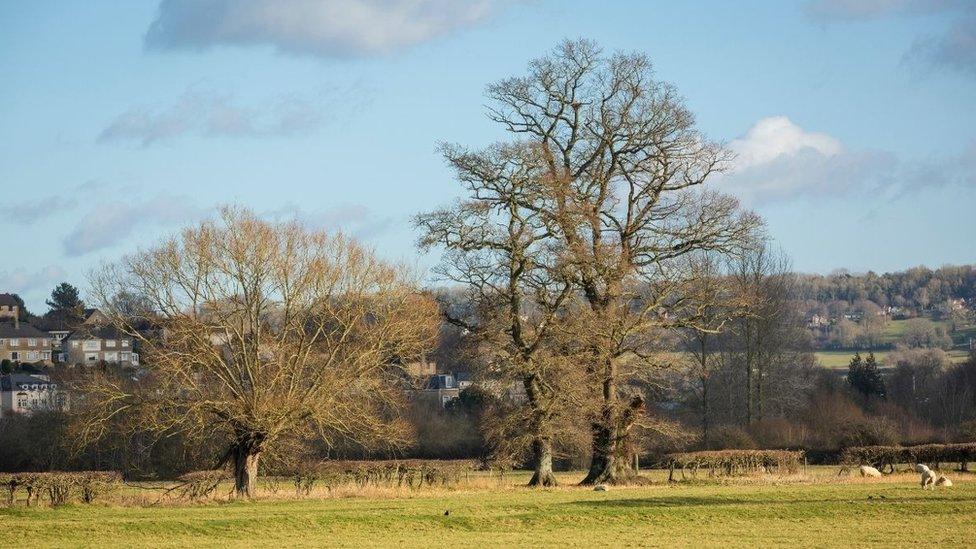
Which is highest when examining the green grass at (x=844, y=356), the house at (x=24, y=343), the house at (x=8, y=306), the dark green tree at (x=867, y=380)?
the house at (x=8, y=306)

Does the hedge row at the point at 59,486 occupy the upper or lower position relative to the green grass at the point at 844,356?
lower

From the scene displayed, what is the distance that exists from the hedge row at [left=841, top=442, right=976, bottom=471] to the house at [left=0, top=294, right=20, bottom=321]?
135902 mm

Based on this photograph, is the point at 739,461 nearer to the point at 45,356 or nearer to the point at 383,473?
the point at 383,473

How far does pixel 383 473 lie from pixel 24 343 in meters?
107

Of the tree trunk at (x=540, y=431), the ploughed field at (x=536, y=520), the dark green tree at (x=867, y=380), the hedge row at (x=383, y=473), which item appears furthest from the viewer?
the dark green tree at (x=867, y=380)

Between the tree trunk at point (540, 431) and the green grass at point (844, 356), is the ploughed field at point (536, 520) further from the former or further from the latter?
the green grass at point (844, 356)

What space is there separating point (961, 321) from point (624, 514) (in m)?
139

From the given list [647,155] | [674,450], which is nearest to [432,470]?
[647,155]

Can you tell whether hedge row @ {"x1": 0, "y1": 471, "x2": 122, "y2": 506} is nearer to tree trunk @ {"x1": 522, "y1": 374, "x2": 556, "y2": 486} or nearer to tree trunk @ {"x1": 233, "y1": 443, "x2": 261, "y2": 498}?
tree trunk @ {"x1": 233, "y1": 443, "x2": 261, "y2": 498}

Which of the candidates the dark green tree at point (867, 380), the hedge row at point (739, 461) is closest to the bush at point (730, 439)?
the hedge row at point (739, 461)

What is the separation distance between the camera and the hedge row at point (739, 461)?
42.3 metres

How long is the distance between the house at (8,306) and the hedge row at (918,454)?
13590cm

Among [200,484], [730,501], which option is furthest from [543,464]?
[200,484]

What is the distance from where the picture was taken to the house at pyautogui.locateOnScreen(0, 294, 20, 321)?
156875mm
